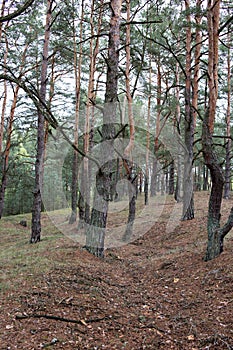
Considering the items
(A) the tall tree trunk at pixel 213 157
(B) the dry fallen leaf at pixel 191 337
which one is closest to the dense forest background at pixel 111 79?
(A) the tall tree trunk at pixel 213 157

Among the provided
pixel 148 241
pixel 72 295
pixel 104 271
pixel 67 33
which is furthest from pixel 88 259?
pixel 67 33

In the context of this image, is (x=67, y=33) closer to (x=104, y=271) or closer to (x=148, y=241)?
(x=148, y=241)

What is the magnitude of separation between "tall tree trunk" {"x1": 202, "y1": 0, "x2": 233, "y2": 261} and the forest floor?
328 mm

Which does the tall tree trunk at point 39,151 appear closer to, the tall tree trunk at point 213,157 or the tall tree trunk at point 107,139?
the tall tree trunk at point 107,139

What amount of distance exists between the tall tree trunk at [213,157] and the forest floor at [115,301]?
0.33 metres

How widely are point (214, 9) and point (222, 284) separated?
223 inches

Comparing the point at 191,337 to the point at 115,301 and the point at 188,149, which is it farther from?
the point at 188,149

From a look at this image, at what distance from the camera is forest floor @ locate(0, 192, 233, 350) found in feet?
10.7

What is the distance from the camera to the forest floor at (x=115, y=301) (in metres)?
3.27

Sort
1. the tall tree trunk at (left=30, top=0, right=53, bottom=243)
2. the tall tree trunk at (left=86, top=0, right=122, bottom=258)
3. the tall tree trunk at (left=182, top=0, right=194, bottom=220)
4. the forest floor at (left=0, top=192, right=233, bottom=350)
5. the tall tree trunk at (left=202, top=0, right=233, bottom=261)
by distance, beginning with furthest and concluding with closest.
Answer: the tall tree trunk at (left=182, top=0, right=194, bottom=220), the tall tree trunk at (left=30, top=0, right=53, bottom=243), the tall tree trunk at (left=86, top=0, right=122, bottom=258), the tall tree trunk at (left=202, top=0, right=233, bottom=261), the forest floor at (left=0, top=192, right=233, bottom=350)

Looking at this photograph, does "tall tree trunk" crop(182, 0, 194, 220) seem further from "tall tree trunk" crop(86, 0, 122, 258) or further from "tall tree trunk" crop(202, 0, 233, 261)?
"tall tree trunk" crop(86, 0, 122, 258)

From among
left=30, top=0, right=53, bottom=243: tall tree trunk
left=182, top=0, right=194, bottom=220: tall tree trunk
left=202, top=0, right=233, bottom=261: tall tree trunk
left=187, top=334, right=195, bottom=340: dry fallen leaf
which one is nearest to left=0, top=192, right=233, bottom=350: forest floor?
left=187, top=334, right=195, bottom=340: dry fallen leaf

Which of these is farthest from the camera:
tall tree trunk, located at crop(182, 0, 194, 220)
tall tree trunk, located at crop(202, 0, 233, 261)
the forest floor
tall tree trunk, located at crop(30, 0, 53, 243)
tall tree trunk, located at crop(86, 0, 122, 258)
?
tall tree trunk, located at crop(182, 0, 194, 220)

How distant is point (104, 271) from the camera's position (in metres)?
5.98
